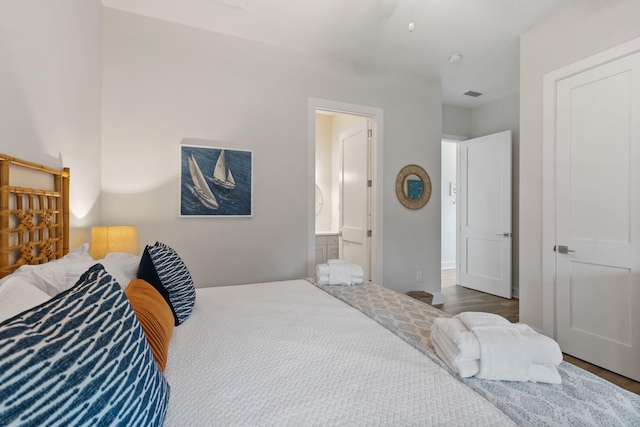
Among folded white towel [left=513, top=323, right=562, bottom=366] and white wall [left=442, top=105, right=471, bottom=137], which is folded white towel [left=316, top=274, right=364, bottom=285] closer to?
folded white towel [left=513, top=323, right=562, bottom=366]

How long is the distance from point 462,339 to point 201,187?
2486 millimetres

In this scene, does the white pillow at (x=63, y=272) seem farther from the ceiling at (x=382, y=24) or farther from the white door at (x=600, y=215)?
the white door at (x=600, y=215)

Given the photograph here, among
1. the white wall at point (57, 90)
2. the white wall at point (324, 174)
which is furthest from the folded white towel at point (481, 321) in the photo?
the white wall at point (324, 174)

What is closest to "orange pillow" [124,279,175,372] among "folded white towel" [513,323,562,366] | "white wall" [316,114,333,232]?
"folded white towel" [513,323,562,366]

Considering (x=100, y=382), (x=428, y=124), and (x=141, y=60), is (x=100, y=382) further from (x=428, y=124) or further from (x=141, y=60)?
(x=428, y=124)

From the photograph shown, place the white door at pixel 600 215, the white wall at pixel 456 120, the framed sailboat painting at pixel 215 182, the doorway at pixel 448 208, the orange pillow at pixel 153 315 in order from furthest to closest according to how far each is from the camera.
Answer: the doorway at pixel 448 208, the white wall at pixel 456 120, the framed sailboat painting at pixel 215 182, the white door at pixel 600 215, the orange pillow at pixel 153 315

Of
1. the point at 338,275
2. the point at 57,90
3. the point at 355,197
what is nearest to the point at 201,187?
the point at 57,90

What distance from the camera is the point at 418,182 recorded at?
385cm

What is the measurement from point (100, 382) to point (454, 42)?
143 inches

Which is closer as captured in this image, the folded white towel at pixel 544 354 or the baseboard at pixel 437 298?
the folded white towel at pixel 544 354

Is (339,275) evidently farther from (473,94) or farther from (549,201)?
(473,94)

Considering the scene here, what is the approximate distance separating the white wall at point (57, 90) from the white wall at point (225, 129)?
0.20 m

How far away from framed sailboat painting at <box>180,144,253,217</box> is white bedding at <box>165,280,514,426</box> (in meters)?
1.47

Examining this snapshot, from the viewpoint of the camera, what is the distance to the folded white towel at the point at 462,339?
3.34 feet
